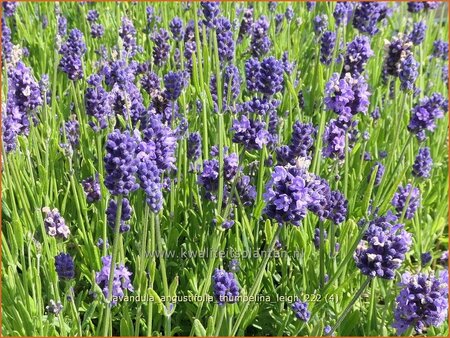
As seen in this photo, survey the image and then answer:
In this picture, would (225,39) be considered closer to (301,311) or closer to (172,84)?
(172,84)

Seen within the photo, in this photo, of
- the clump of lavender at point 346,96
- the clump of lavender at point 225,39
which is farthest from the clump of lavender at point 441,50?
the clump of lavender at point 346,96

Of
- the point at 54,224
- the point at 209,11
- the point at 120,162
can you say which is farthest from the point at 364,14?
the point at 120,162

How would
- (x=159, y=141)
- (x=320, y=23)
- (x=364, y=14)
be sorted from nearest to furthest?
(x=159, y=141) < (x=364, y=14) < (x=320, y=23)

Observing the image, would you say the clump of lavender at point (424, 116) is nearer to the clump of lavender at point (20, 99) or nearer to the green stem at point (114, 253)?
the green stem at point (114, 253)

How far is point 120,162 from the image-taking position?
164cm

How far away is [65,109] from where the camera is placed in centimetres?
348

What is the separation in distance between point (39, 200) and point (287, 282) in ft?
3.71

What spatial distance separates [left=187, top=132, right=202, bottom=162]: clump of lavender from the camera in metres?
2.56

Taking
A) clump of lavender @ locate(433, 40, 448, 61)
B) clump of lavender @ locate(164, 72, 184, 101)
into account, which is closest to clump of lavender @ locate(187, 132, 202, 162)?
clump of lavender @ locate(164, 72, 184, 101)

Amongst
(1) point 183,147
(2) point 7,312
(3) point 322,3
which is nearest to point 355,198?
(1) point 183,147

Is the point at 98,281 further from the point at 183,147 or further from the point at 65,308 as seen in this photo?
the point at 183,147

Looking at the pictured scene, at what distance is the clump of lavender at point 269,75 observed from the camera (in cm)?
232

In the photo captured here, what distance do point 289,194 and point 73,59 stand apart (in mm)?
1599

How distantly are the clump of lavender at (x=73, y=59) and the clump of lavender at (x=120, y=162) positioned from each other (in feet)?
4.25
